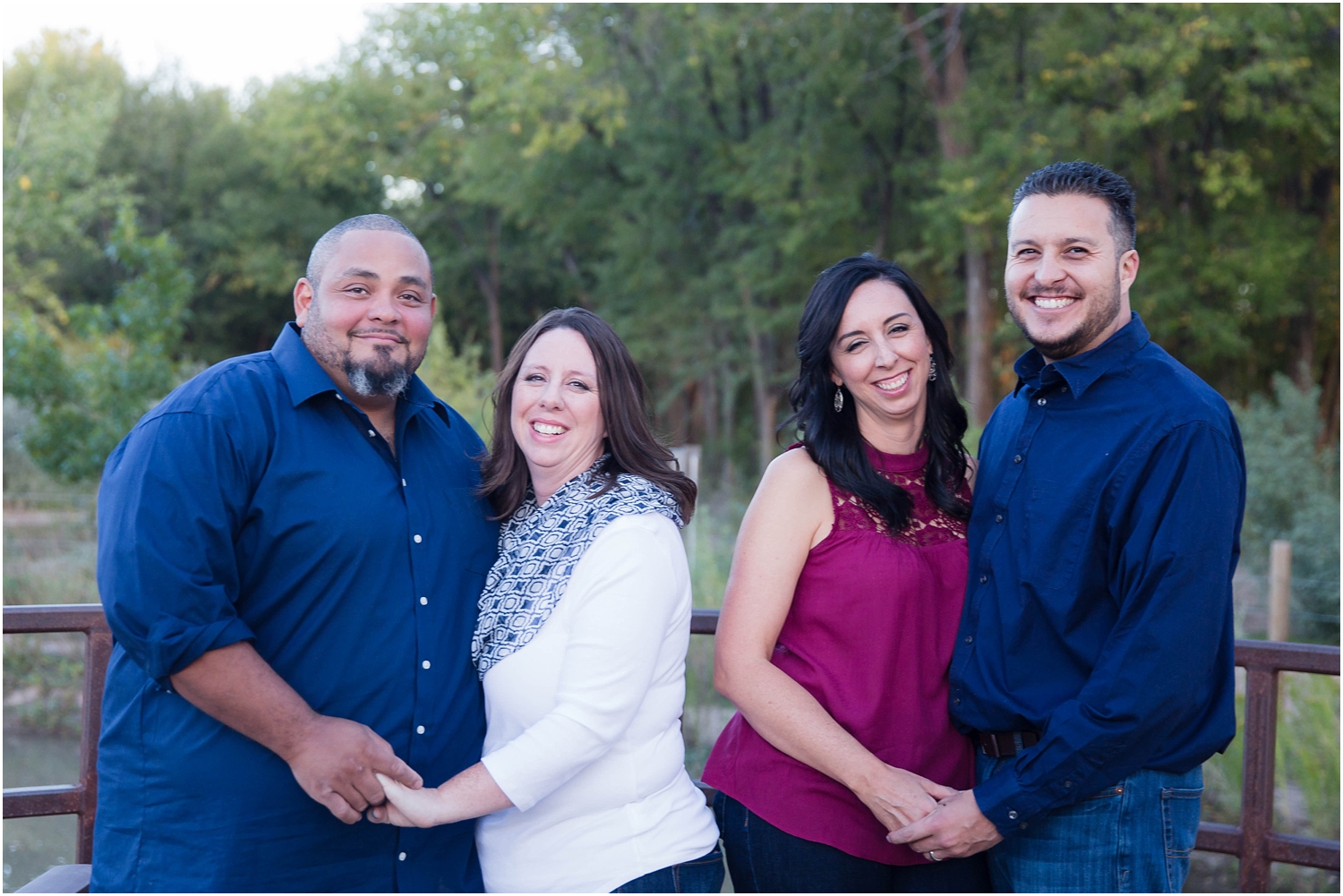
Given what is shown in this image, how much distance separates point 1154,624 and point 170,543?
1914mm

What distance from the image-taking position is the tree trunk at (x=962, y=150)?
15.2 meters

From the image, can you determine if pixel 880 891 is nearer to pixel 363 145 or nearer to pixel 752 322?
pixel 752 322

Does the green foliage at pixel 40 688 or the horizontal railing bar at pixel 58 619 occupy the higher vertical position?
the horizontal railing bar at pixel 58 619

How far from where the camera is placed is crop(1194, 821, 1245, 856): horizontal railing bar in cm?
284

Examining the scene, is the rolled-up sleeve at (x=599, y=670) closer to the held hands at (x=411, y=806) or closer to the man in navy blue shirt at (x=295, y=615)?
the held hands at (x=411, y=806)

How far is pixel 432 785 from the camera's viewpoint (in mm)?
2439

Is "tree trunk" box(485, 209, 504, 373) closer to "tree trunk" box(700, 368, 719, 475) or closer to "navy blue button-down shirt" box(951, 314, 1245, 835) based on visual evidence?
"tree trunk" box(700, 368, 719, 475)

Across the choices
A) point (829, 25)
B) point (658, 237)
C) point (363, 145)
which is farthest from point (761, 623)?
point (363, 145)

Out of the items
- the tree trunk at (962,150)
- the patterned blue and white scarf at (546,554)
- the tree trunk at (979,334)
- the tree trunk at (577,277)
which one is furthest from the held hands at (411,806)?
the tree trunk at (577,277)

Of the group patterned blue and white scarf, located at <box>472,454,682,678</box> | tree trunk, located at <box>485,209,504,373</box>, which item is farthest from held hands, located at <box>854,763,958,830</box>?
tree trunk, located at <box>485,209,504,373</box>

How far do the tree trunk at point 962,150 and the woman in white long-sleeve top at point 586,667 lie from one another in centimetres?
1322

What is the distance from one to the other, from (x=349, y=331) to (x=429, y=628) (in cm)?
72

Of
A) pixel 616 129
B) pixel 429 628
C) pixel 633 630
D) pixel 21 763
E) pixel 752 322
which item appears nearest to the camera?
pixel 633 630

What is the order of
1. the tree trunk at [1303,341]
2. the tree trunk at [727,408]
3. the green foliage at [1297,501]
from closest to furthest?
the green foliage at [1297,501]
the tree trunk at [1303,341]
the tree trunk at [727,408]
